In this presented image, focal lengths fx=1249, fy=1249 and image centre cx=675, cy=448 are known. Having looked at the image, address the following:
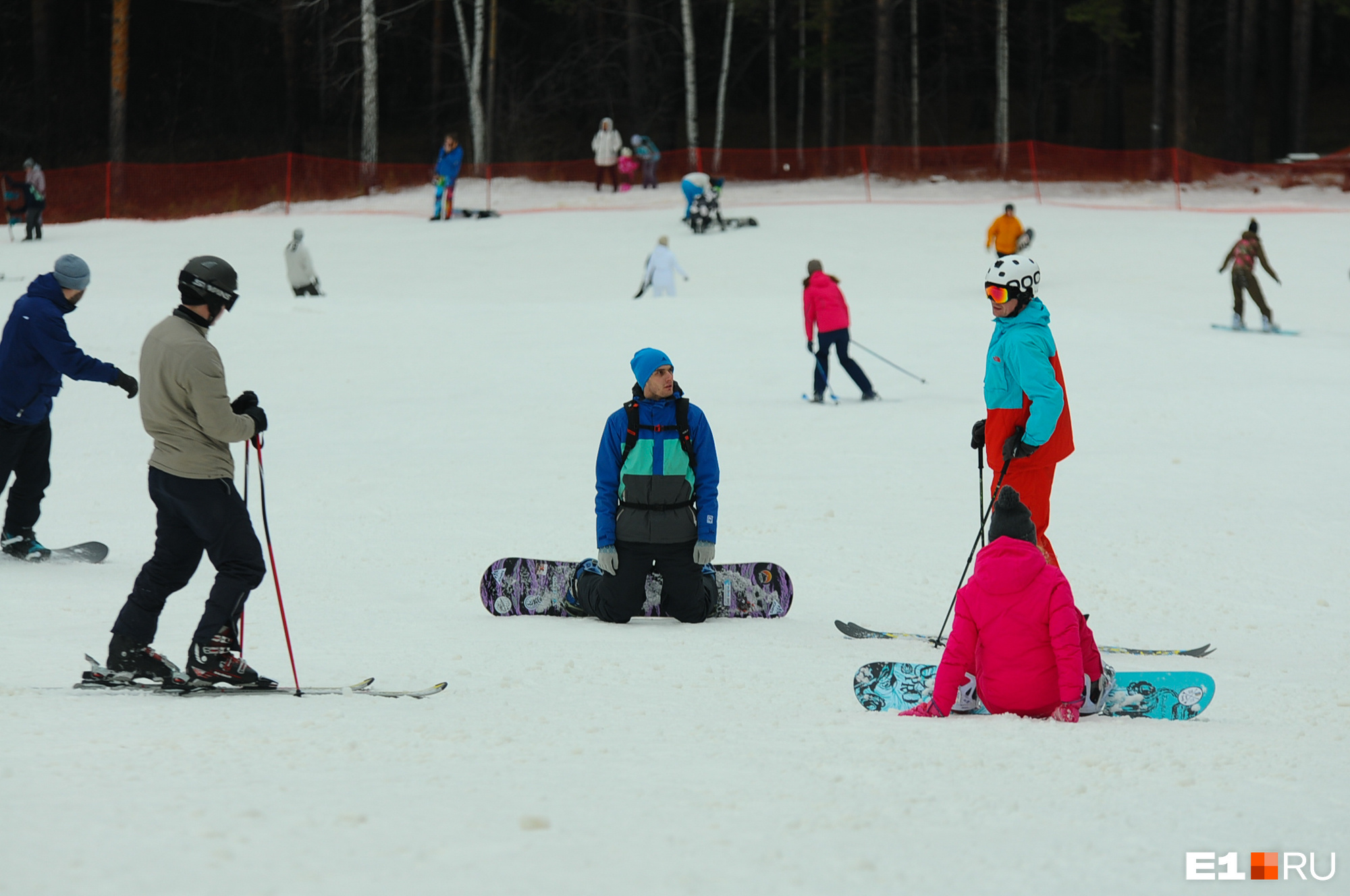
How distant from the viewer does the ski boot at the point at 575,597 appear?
21.5 feet

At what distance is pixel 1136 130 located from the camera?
48844mm

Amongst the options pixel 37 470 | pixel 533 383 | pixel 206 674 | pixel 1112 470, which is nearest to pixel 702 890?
pixel 206 674

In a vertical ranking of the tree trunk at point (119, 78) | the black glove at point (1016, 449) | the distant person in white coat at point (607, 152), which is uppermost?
the tree trunk at point (119, 78)

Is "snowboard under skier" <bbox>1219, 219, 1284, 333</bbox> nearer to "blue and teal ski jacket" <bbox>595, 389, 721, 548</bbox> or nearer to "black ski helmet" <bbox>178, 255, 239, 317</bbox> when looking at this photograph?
"blue and teal ski jacket" <bbox>595, 389, 721, 548</bbox>

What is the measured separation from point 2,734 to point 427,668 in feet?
5.81

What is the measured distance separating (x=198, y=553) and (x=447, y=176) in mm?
23884

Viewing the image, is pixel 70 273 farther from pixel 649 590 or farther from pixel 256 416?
pixel 649 590

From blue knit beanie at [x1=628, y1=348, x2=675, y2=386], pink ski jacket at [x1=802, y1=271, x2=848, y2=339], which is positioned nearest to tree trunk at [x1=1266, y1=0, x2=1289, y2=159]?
pink ski jacket at [x1=802, y1=271, x2=848, y2=339]

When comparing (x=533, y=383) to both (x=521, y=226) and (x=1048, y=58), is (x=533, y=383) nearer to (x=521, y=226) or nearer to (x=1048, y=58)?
(x=521, y=226)

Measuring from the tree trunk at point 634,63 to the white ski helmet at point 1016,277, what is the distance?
1316 inches

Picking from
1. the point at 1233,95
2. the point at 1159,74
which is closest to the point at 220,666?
the point at 1159,74

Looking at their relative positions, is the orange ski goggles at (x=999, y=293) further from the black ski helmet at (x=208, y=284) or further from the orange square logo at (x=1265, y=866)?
the black ski helmet at (x=208, y=284)

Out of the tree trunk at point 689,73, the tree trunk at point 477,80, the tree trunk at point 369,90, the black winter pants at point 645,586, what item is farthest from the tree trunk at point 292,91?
the black winter pants at point 645,586

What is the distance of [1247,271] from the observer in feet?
57.2
